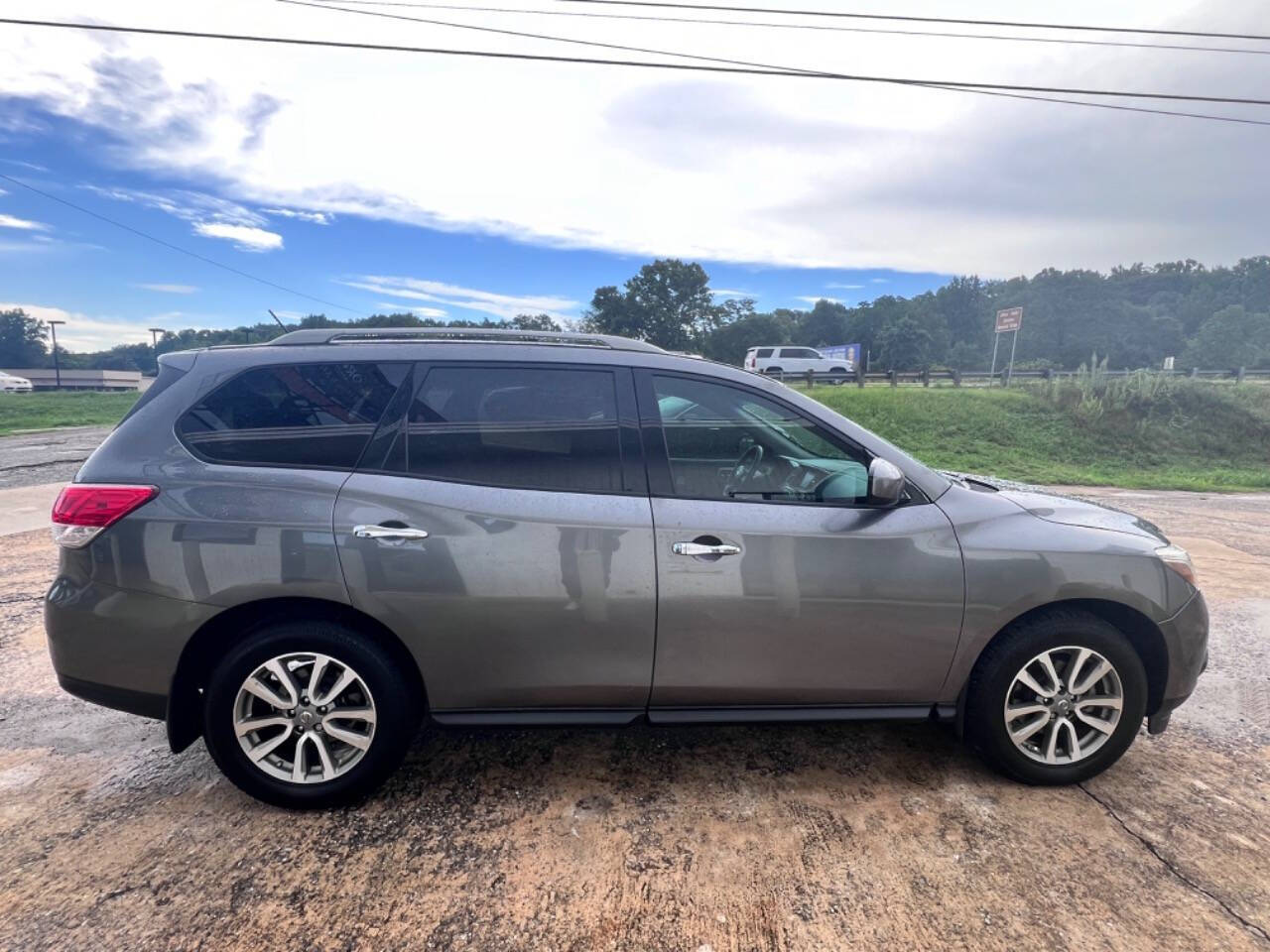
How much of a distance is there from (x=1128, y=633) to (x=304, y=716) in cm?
338

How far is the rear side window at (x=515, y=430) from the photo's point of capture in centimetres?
254

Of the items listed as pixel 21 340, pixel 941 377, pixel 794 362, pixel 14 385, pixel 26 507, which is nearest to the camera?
pixel 26 507

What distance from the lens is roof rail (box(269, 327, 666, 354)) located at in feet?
9.18

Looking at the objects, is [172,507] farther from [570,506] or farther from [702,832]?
[702,832]

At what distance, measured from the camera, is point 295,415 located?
256 cm

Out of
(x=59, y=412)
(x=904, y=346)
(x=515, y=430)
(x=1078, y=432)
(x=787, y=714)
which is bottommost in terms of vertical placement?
(x=59, y=412)

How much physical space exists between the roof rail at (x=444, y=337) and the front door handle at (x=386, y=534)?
0.82m

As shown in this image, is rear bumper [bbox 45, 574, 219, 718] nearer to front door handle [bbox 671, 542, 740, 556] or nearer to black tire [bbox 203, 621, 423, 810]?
black tire [bbox 203, 621, 423, 810]

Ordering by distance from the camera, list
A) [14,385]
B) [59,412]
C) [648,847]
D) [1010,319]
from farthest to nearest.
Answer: [14,385], [1010,319], [59,412], [648,847]

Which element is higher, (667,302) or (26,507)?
(667,302)

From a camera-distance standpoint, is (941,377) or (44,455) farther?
(941,377)

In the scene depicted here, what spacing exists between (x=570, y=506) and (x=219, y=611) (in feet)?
4.40

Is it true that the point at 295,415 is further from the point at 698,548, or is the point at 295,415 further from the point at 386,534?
the point at 698,548

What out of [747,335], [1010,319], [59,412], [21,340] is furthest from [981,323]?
[21,340]
